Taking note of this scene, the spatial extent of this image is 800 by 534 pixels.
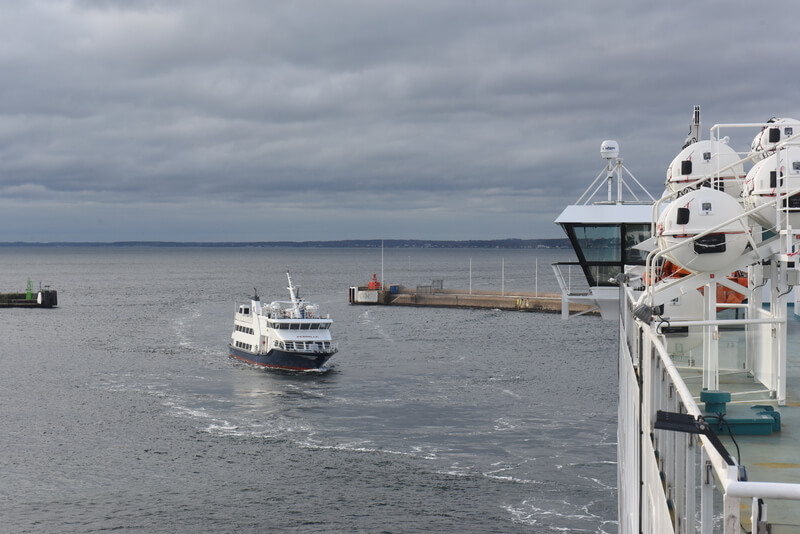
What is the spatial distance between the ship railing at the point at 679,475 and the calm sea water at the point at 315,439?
22.4 m

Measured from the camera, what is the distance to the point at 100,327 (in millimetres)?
104188

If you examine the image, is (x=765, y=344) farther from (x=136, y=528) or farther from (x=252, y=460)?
(x=252, y=460)

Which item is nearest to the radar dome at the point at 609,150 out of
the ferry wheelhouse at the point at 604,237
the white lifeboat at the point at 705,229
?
the ferry wheelhouse at the point at 604,237

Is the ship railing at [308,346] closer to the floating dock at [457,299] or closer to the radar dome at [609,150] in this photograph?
the radar dome at [609,150]

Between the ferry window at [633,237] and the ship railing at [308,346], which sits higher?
the ferry window at [633,237]

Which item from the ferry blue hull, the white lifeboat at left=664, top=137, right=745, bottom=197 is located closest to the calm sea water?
the ferry blue hull

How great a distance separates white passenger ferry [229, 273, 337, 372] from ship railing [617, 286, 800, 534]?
55101mm

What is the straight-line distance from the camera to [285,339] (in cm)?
6825

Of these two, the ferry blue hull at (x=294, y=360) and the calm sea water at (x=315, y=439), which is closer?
the calm sea water at (x=315, y=439)

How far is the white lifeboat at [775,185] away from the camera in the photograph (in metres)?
12.3

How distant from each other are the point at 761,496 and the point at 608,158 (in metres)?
26.7

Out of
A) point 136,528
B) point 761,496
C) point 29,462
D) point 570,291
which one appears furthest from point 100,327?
point 761,496

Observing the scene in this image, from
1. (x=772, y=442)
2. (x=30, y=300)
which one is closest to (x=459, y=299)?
(x=30, y=300)

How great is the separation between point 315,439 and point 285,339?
25018 mm
